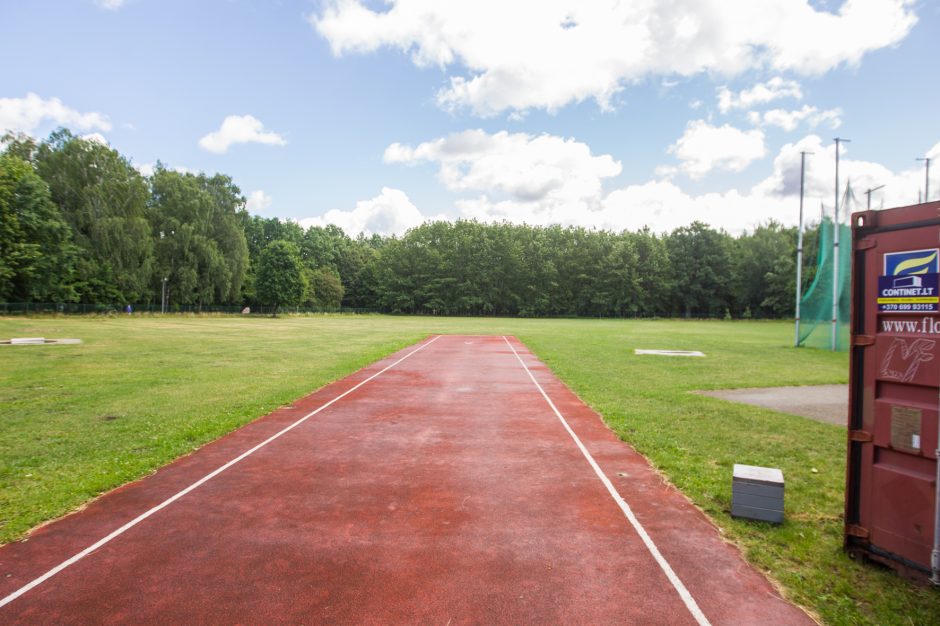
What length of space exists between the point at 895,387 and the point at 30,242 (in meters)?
67.4

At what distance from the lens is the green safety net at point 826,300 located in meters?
22.6

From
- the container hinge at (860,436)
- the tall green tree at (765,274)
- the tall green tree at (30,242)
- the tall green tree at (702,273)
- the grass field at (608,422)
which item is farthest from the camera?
the tall green tree at (702,273)

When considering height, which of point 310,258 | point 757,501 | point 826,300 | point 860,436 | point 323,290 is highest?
point 310,258

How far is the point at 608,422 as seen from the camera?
32.1ft

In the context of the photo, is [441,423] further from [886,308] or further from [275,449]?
[886,308]

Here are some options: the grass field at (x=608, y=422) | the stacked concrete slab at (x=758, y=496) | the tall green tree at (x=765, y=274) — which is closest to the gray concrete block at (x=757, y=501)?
the stacked concrete slab at (x=758, y=496)

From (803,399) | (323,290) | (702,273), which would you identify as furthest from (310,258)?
(803,399)

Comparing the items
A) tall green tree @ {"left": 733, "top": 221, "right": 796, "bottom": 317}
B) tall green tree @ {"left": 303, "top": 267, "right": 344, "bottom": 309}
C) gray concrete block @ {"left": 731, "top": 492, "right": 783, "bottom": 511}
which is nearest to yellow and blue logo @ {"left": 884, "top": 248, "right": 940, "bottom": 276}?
gray concrete block @ {"left": 731, "top": 492, "right": 783, "bottom": 511}

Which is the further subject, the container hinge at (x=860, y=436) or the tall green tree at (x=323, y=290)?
the tall green tree at (x=323, y=290)

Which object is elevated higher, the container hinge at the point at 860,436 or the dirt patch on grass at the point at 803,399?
the container hinge at the point at 860,436

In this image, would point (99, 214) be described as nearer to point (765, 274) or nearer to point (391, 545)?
point (391, 545)

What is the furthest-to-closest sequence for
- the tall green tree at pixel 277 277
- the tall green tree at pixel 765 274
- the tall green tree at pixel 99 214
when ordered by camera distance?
1. the tall green tree at pixel 765 274
2. the tall green tree at pixel 277 277
3. the tall green tree at pixel 99 214

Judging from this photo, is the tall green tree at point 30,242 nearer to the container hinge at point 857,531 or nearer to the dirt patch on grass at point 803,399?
the dirt patch on grass at point 803,399

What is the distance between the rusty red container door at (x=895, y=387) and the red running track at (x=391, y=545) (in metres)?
1.13
